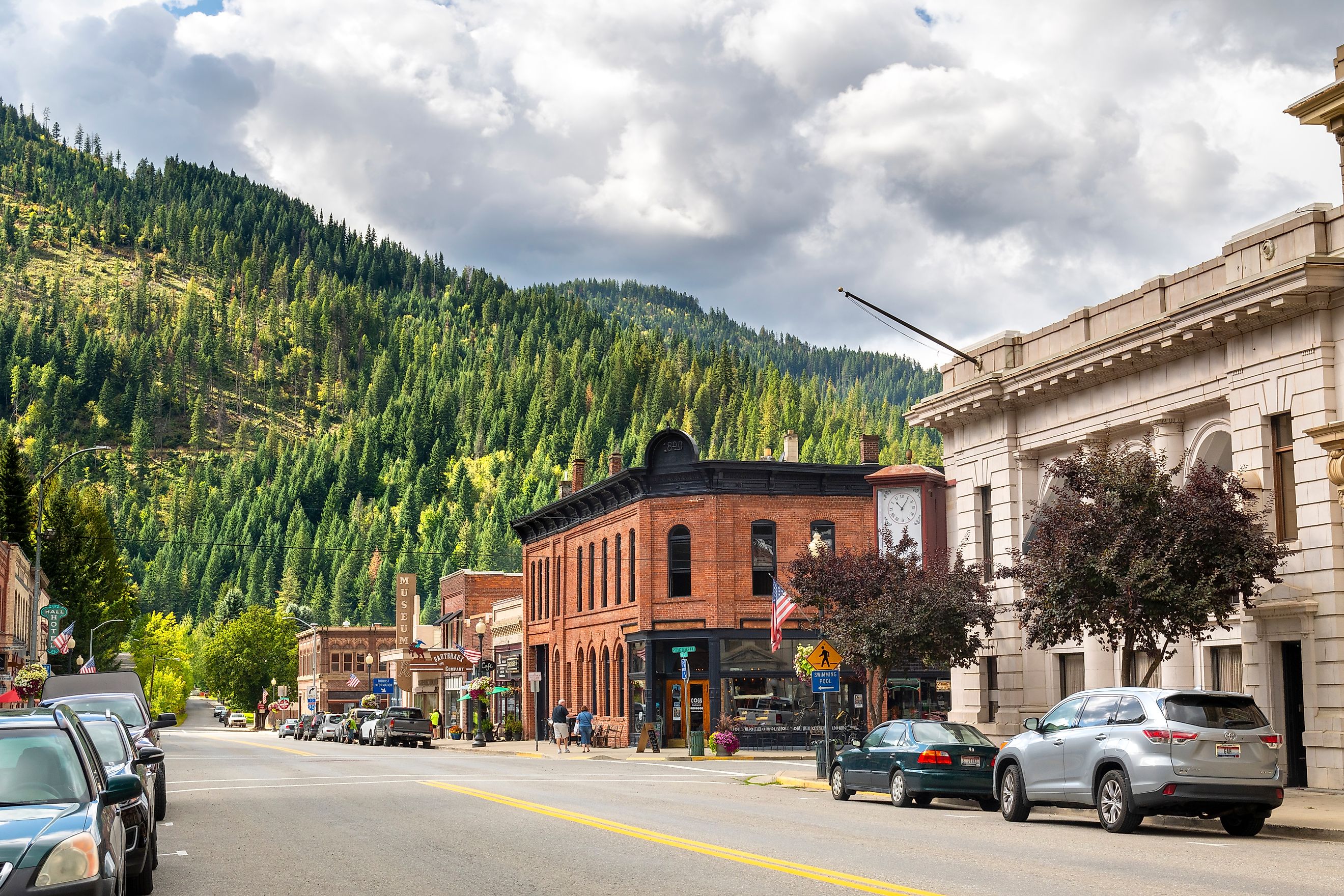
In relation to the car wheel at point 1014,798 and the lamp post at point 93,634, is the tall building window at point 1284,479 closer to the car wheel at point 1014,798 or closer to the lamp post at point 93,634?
the car wheel at point 1014,798

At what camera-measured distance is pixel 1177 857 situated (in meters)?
14.5

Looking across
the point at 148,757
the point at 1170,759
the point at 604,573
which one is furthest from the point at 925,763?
the point at 604,573

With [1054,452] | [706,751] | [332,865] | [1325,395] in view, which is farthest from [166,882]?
[706,751]

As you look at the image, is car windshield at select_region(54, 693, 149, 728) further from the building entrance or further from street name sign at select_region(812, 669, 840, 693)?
the building entrance

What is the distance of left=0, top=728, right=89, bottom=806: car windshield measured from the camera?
9602 millimetres

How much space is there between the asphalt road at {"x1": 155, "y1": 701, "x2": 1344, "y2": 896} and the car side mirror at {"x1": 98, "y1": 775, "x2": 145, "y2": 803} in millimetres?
3084

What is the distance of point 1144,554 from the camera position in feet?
71.9

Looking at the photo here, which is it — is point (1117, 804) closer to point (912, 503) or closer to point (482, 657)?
point (912, 503)

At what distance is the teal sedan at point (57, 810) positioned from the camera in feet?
27.2

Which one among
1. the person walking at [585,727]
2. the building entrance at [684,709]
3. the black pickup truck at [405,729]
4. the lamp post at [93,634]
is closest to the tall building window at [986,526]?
the building entrance at [684,709]

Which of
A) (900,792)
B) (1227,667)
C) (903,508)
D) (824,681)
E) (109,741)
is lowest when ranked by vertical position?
(900,792)

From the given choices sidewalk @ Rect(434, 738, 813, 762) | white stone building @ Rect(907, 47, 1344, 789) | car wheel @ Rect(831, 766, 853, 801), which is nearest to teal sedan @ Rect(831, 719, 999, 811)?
car wheel @ Rect(831, 766, 853, 801)

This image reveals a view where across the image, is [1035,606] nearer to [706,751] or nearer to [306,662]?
[706,751]

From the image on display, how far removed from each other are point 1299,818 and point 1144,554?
4.72m
